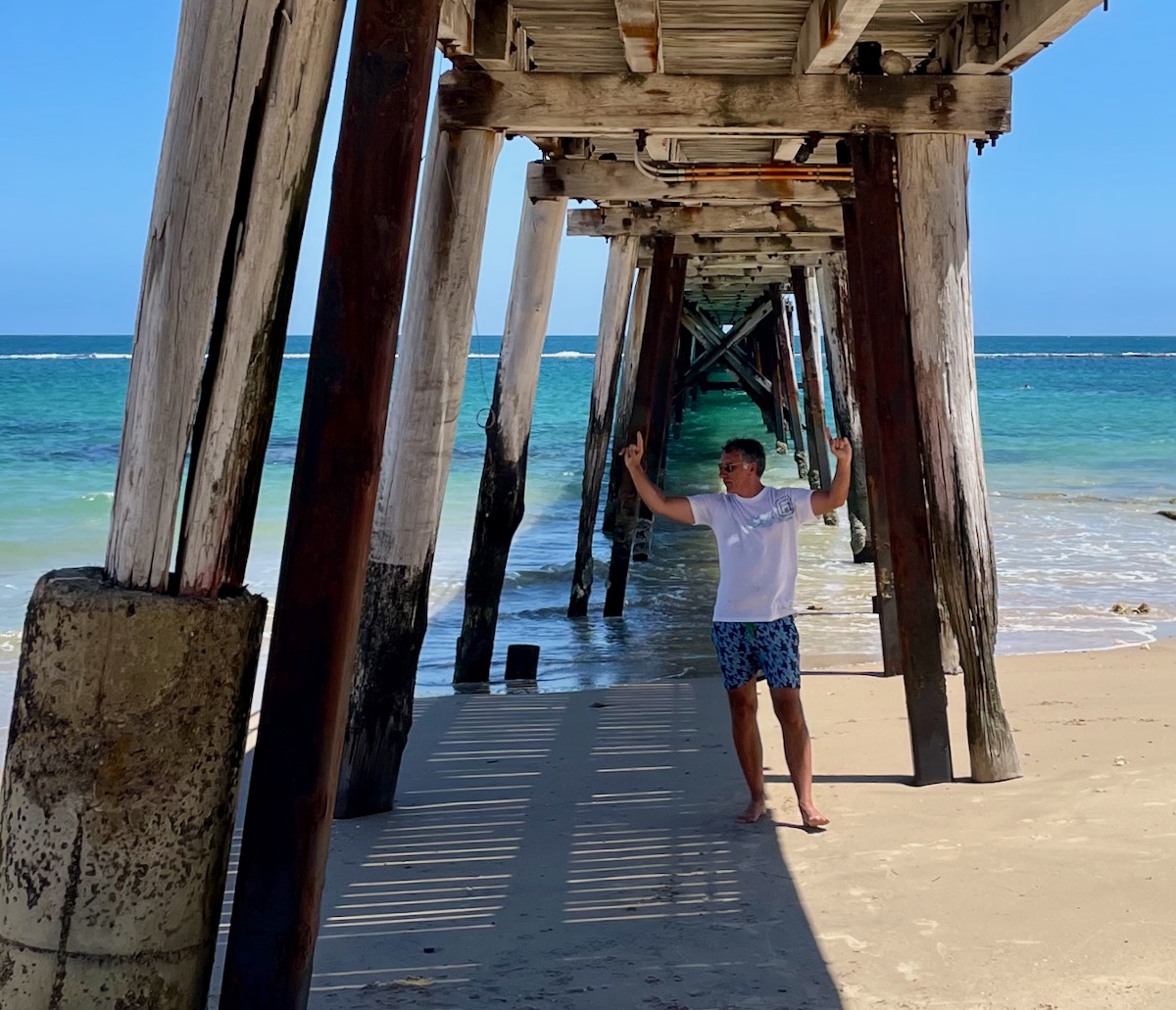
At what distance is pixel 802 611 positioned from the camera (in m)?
9.52

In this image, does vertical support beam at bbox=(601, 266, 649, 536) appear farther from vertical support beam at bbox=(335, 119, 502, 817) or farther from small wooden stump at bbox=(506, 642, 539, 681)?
vertical support beam at bbox=(335, 119, 502, 817)

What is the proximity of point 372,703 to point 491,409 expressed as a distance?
3439 millimetres

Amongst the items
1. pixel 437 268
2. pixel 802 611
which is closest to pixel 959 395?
pixel 437 268

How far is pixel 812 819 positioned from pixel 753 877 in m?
0.51

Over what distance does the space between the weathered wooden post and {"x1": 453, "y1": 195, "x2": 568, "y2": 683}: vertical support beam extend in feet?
17.4

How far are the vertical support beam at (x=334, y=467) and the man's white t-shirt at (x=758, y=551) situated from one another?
2241 mm

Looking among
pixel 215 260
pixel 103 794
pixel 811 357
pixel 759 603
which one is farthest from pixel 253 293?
pixel 811 357

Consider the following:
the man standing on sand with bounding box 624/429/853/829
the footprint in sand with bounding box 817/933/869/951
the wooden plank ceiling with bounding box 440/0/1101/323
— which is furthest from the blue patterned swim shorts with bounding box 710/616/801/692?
the wooden plank ceiling with bounding box 440/0/1101/323

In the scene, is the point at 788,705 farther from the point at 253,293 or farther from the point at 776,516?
the point at 253,293

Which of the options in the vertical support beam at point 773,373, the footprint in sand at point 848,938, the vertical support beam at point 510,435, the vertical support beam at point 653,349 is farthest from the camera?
the vertical support beam at point 773,373

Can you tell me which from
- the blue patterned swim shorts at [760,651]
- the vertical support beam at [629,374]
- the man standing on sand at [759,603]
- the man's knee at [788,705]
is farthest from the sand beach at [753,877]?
the vertical support beam at [629,374]

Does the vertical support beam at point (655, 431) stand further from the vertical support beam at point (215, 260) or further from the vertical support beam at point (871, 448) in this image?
the vertical support beam at point (215, 260)

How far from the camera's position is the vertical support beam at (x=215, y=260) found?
1964mm

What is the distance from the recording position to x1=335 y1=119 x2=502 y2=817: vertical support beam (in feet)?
15.0
